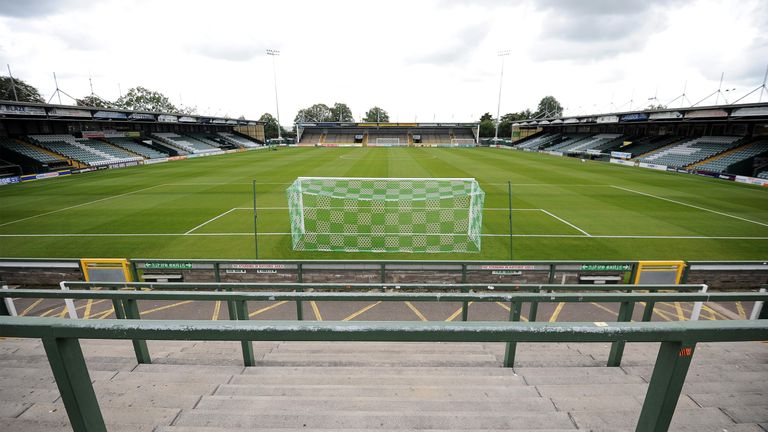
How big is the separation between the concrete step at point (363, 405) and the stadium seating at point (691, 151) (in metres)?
45.3

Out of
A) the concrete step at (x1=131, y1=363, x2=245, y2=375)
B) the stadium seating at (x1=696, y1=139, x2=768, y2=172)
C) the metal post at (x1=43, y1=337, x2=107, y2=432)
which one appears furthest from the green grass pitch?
the metal post at (x1=43, y1=337, x2=107, y2=432)

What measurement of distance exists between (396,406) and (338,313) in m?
6.90

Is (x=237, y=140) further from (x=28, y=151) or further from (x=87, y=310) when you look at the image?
(x=87, y=310)

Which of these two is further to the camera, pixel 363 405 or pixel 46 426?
pixel 363 405

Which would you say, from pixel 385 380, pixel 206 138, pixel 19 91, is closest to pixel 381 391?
pixel 385 380

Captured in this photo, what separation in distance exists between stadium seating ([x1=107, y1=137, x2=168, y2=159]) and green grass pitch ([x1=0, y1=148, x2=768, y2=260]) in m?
17.6

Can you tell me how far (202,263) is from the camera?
10133mm

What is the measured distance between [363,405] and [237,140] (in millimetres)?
79720

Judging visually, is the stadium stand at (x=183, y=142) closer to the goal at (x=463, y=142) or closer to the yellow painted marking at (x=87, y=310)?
the yellow painted marking at (x=87, y=310)

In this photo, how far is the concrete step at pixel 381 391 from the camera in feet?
8.97

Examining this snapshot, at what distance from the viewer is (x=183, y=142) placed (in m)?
58.1

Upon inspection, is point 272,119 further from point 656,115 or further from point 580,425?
point 580,425

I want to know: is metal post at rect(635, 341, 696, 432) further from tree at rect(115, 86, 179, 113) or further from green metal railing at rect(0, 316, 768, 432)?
tree at rect(115, 86, 179, 113)

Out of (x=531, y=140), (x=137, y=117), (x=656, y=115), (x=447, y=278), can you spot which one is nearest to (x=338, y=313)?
(x=447, y=278)
